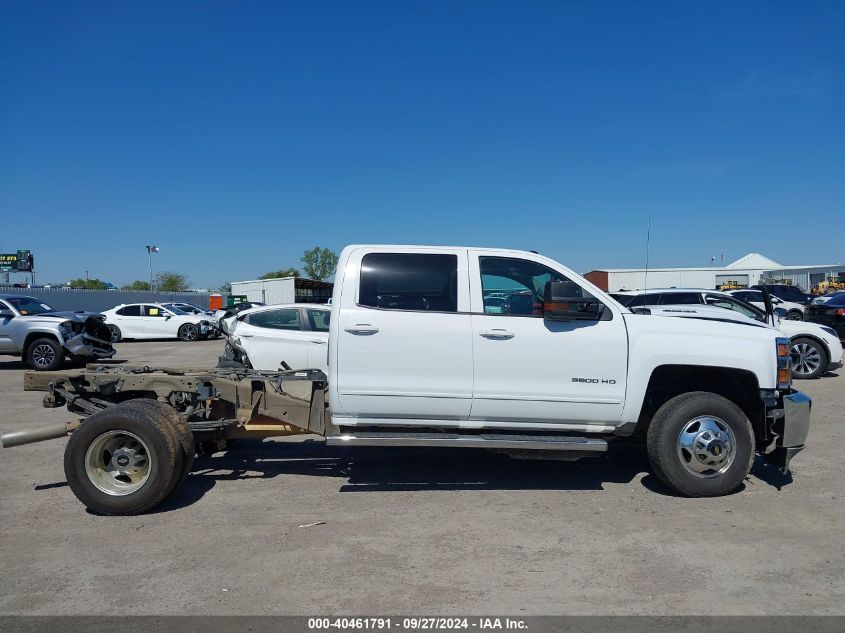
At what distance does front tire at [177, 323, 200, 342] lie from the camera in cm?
2261

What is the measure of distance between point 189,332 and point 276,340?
15032 mm

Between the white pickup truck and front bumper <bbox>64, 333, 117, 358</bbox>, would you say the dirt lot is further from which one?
front bumper <bbox>64, 333, 117, 358</bbox>

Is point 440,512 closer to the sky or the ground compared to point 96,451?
closer to the ground

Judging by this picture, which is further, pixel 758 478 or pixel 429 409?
pixel 758 478

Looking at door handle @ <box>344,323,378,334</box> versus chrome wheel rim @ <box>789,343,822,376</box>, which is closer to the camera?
door handle @ <box>344,323,378,334</box>

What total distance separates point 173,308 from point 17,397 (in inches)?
549

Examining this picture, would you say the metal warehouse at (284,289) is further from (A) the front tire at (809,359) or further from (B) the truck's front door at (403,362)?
(B) the truck's front door at (403,362)

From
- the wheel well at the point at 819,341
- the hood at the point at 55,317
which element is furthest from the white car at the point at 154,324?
the wheel well at the point at 819,341

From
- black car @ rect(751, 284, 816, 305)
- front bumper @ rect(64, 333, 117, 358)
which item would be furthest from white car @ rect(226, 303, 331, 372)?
black car @ rect(751, 284, 816, 305)

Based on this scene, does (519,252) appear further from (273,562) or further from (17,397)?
(17,397)

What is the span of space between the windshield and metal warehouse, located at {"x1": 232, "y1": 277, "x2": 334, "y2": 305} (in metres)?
22.0

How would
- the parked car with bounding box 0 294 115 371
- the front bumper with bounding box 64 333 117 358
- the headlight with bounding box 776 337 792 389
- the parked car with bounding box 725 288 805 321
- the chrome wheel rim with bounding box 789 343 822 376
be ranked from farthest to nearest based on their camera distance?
the parked car with bounding box 725 288 805 321
the parked car with bounding box 0 294 115 371
the front bumper with bounding box 64 333 117 358
the chrome wheel rim with bounding box 789 343 822 376
the headlight with bounding box 776 337 792 389

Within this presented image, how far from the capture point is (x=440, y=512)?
4840 millimetres

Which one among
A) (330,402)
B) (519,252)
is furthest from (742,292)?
(330,402)
